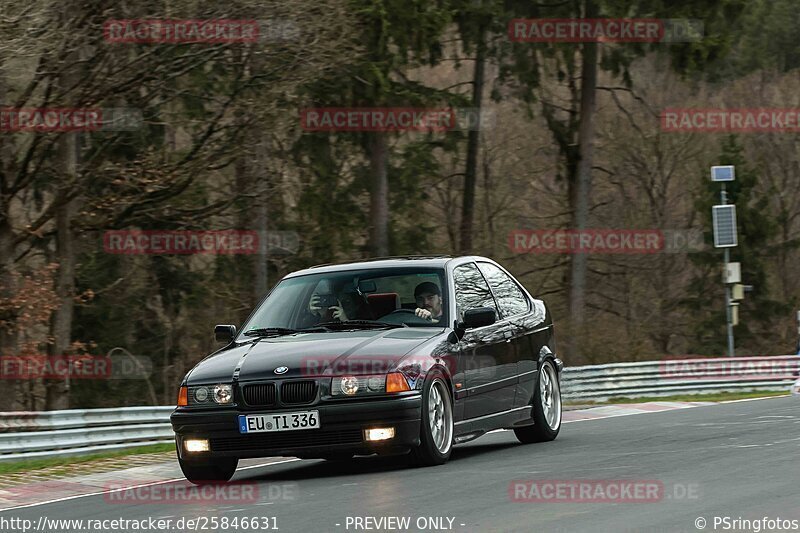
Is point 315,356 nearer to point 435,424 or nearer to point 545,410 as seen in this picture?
point 435,424

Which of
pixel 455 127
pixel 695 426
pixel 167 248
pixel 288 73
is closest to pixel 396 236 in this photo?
pixel 455 127

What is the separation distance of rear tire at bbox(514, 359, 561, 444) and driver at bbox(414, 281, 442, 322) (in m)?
1.72

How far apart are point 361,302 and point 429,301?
543 millimetres

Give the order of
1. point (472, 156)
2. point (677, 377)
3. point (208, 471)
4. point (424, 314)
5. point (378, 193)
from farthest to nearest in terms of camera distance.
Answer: point (472, 156)
point (378, 193)
point (677, 377)
point (424, 314)
point (208, 471)

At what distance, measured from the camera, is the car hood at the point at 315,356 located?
981 cm

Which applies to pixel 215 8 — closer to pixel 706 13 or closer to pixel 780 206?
pixel 706 13

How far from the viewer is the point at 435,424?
10.3m

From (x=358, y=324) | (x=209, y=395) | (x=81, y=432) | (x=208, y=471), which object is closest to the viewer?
(x=209, y=395)

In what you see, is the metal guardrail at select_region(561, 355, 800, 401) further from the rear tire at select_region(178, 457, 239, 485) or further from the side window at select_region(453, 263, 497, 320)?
the rear tire at select_region(178, 457, 239, 485)

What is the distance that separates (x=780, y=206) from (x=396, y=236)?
19936mm

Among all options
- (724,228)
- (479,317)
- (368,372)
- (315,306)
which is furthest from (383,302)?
(724,228)

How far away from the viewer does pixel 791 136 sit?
4891 cm

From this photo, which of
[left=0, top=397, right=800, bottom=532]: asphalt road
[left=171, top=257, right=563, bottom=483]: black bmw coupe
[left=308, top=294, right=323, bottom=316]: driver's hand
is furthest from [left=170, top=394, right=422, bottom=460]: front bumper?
[left=308, top=294, right=323, bottom=316]: driver's hand

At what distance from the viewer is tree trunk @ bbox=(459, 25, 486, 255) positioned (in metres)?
34.3
